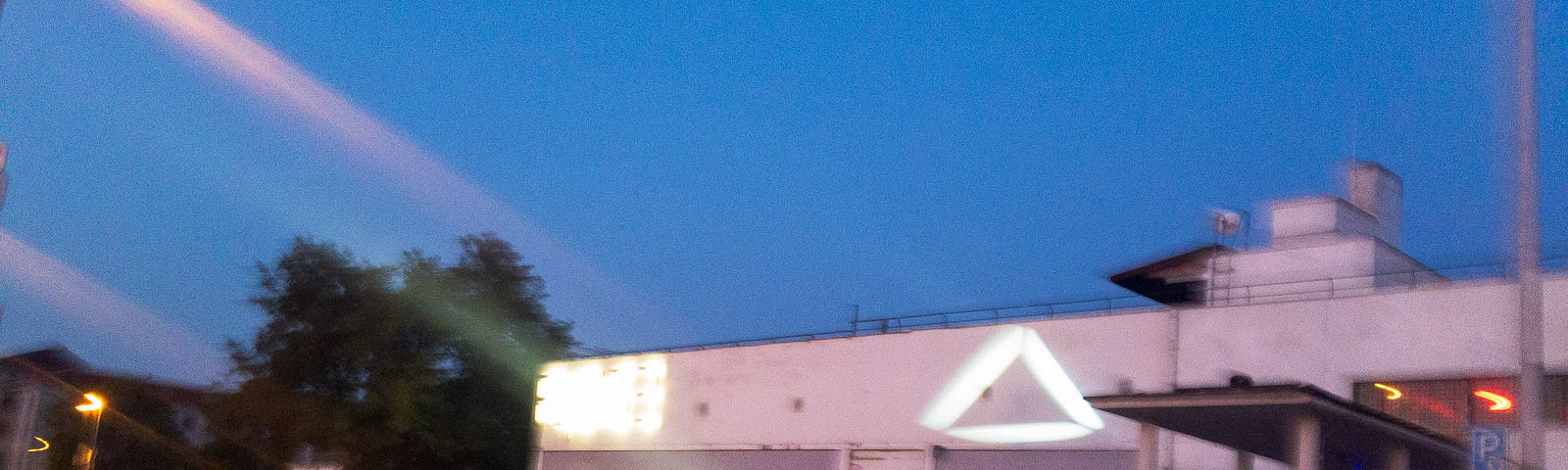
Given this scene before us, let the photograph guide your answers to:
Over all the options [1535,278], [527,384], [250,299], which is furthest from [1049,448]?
[250,299]

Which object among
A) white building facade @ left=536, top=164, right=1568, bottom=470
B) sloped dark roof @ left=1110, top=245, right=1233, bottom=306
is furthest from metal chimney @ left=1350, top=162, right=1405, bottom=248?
sloped dark roof @ left=1110, top=245, right=1233, bottom=306

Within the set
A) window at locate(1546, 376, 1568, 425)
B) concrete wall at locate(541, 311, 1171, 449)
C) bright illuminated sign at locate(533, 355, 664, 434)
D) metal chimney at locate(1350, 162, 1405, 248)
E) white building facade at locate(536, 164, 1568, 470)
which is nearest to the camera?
window at locate(1546, 376, 1568, 425)

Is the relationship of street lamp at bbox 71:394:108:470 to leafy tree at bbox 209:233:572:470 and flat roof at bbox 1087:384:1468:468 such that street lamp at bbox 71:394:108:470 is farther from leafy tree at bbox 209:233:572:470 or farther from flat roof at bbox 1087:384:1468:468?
leafy tree at bbox 209:233:572:470

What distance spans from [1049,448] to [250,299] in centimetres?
3644

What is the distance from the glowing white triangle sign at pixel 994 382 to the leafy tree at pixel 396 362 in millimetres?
22149

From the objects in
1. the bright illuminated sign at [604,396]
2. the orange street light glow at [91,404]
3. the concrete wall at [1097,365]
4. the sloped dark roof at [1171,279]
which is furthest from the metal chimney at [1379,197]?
the orange street light glow at [91,404]

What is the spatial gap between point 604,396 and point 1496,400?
22.2 meters

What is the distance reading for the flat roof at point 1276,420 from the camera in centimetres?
1298

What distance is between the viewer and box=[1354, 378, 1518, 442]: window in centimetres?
2052

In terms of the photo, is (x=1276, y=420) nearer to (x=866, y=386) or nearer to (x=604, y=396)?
(x=866, y=386)

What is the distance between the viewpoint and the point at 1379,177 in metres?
29.0

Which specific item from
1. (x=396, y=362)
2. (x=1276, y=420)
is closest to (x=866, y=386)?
(x=1276, y=420)

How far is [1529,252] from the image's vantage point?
16109 mm

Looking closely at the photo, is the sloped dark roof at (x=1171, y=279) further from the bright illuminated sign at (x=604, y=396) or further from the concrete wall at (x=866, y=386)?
the bright illuminated sign at (x=604, y=396)
